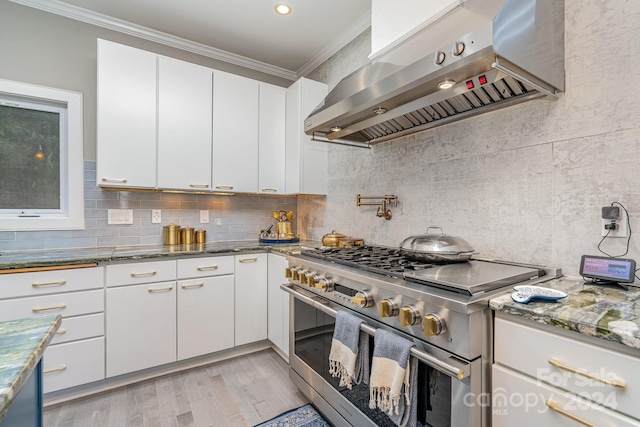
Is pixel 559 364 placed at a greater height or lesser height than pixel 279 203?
lesser

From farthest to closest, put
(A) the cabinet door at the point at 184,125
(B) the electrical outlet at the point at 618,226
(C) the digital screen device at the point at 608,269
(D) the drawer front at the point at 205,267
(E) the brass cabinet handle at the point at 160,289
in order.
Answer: (A) the cabinet door at the point at 184,125 < (D) the drawer front at the point at 205,267 < (E) the brass cabinet handle at the point at 160,289 < (B) the electrical outlet at the point at 618,226 < (C) the digital screen device at the point at 608,269

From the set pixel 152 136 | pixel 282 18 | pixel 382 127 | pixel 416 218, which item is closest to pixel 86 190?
pixel 152 136

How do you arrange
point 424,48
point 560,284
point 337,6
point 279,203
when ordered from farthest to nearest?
point 279,203 < point 337,6 < point 424,48 < point 560,284

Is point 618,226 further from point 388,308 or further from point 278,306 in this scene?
point 278,306

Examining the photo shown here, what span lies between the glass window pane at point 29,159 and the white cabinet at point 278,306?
1.76 m

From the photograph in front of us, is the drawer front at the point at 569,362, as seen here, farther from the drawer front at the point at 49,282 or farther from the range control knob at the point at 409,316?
the drawer front at the point at 49,282

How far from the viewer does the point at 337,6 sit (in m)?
2.29

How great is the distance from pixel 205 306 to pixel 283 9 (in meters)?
2.35

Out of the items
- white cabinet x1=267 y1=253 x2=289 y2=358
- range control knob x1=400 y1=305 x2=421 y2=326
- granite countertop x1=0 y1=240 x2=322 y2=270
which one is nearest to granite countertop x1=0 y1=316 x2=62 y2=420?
range control knob x1=400 y1=305 x2=421 y2=326

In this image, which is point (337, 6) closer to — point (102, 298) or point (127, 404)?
point (102, 298)

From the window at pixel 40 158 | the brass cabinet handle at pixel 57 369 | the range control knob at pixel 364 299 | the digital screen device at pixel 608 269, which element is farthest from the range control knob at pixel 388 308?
the window at pixel 40 158

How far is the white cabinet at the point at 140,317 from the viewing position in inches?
79.8

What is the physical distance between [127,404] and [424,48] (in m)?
2.68

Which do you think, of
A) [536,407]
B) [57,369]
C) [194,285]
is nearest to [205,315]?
[194,285]
